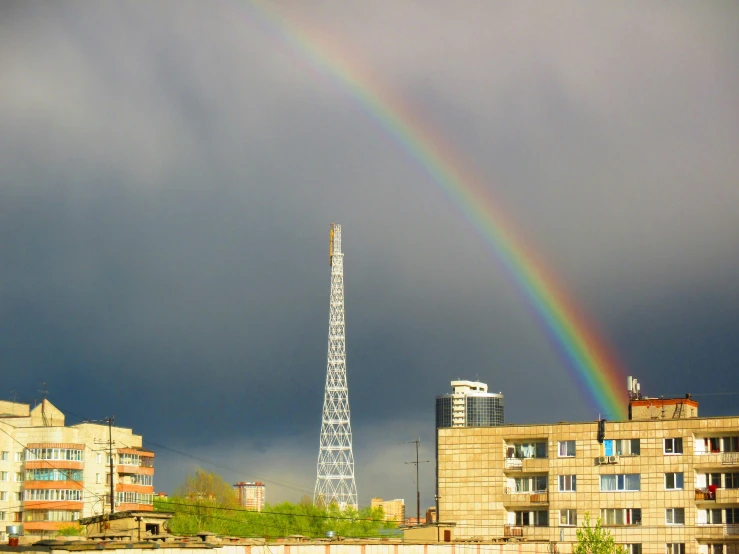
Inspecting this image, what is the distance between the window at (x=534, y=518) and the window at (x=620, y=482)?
24.7ft

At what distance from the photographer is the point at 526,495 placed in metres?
117

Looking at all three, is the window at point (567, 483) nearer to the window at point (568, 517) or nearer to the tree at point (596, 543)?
the window at point (568, 517)

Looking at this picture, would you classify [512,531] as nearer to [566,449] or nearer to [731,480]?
[566,449]

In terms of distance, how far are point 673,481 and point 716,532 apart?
6399 mm

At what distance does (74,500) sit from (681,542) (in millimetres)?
97516

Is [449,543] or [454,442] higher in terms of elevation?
[454,442]

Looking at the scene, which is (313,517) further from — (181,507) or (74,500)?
(74,500)

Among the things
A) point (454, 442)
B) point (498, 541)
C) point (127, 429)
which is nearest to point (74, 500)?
point (127, 429)

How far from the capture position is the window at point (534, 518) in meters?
116

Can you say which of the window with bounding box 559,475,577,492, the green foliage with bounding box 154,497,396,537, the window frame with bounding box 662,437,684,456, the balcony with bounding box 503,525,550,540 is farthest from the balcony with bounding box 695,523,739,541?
the green foliage with bounding box 154,497,396,537

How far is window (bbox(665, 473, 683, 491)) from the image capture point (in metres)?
109

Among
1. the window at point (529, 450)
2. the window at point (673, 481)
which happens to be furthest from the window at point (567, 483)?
the window at point (673, 481)

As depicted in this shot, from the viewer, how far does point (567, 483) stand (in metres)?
115

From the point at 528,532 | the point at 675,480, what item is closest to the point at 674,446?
the point at 675,480
